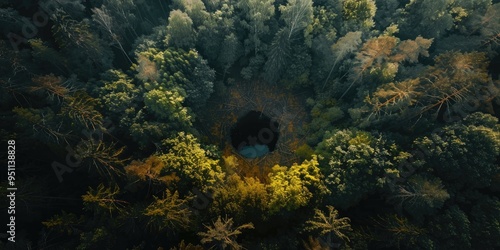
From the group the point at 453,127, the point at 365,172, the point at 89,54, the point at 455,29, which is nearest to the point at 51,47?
the point at 89,54

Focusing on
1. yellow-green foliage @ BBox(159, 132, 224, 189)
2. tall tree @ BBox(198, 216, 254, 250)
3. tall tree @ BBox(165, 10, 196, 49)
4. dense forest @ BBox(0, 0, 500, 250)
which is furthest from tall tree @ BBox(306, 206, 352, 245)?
tall tree @ BBox(165, 10, 196, 49)

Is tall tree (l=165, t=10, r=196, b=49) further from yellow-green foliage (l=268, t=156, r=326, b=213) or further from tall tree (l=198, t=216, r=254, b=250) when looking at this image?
tall tree (l=198, t=216, r=254, b=250)

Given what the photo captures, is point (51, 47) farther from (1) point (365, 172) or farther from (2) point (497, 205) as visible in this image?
(2) point (497, 205)

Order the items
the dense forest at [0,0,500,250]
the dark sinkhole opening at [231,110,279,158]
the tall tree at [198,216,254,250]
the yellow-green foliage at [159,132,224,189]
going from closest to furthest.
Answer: the tall tree at [198,216,254,250], the dense forest at [0,0,500,250], the yellow-green foliage at [159,132,224,189], the dark sinkhole opening at [231,110,279,158]

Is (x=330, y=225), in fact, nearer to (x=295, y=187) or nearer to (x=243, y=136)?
(x=295, y=187)

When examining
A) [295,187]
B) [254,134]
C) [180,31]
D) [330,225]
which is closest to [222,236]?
[295,187]

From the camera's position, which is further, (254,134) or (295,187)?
(254,134)
